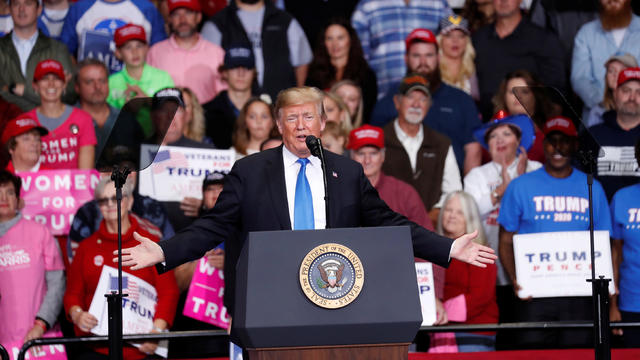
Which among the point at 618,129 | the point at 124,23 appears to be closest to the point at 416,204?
the point at 618,129

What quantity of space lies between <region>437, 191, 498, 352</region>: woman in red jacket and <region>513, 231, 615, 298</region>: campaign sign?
0.24 metres

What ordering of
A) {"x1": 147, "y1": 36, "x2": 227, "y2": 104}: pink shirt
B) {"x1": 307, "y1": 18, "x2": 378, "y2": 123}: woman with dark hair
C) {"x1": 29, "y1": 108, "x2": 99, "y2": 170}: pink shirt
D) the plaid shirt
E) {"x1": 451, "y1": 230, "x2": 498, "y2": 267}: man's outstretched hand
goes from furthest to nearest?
1. the plaid shirt
2. {"x1": 307, "y1": 18, "x2": 378, "y2": 123}: woman with dark hair
3. {"x1": 147, "y1": 36, "x2": 227, "y2": 104}: pink shirt
4. {"x1": 29, "y1": 108, "x2": 99, "y2": 170}: pink shirt
5. {"x1": 451, "y1": 230, "x2": 498, "y2": 267}: man's outstretched hand

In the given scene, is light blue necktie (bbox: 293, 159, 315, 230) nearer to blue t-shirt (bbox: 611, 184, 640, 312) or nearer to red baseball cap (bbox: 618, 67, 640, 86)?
blue t-shirt (bbox: 611, 184, 640, 312)

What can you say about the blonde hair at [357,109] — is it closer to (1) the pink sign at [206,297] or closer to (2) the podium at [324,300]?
Answer: (1) the pink sign at [206,297]

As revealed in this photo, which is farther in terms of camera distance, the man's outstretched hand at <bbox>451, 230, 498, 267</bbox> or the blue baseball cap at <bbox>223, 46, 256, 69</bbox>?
the blue baseball cap at <bbox>223, 46, 256, 69</bbox>

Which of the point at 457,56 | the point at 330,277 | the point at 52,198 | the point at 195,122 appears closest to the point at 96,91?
the point at 195,122

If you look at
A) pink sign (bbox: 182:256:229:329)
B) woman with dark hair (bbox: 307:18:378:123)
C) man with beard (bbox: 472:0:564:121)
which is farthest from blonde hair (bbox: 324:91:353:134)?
pink sign (bbox: 182:256:229:329)

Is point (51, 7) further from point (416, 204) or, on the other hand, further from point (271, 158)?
point (271, 158)

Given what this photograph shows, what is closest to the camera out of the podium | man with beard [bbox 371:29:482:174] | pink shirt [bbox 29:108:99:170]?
the podium

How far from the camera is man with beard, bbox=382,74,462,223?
23.8ft

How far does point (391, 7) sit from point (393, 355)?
5.71 metres

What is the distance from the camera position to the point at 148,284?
619 cm

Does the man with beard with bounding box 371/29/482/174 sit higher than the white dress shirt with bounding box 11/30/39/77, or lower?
lower

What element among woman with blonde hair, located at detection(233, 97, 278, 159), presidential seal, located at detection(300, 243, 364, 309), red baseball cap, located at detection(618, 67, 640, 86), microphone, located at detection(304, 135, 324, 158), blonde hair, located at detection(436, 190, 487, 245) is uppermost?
red baseball cap, located at detection(618, 67, 640, 86)
